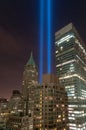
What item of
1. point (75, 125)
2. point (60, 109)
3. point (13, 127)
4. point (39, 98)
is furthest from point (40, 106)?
point (13, 127)

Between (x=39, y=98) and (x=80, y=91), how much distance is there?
2960 inches

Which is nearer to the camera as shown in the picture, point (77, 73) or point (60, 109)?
point (60, 109)

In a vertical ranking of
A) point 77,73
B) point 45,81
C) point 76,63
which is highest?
point 76,63

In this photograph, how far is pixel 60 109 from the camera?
133 metres

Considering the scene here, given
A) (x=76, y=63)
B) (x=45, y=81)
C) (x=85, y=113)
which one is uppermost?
(x=76, y=63)

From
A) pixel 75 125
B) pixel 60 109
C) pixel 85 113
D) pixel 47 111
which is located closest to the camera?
pixel 47 111

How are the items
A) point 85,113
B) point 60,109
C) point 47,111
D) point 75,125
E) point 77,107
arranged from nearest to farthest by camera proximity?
point 47,111 < point 60,109 < point 75,125 < point 77,107 < point 85,113

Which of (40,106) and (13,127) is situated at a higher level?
(40,106)

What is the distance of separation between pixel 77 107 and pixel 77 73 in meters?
40.7

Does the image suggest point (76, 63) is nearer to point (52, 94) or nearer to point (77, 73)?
point (77, 73)

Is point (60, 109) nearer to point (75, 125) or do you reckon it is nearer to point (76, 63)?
point (75, 125)

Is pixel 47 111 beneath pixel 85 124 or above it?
above

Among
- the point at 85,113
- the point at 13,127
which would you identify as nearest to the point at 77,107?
the point at 85,113

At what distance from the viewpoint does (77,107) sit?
177 metres
